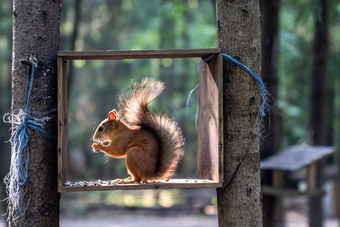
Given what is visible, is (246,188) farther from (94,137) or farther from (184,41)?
(184,41)

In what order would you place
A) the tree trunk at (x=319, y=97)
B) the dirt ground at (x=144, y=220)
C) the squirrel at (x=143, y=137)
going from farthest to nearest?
the dirt ground at (x=144, y=220), the tree trunk at (x=319, y=97), the squirrel at (x=143, y=137)

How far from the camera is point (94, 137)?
10.5 feet

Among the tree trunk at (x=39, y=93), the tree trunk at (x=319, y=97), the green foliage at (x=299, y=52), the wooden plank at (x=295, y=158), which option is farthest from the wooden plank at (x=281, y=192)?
the tree trunk at (x=39, y=93)

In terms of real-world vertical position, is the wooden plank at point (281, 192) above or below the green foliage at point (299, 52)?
below

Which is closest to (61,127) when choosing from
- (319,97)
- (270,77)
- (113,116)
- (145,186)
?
(113,116)

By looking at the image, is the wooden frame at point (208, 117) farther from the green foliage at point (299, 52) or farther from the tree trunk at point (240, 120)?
the green foliage at point (299, 52)

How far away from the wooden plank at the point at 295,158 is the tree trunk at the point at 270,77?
0.66 feet

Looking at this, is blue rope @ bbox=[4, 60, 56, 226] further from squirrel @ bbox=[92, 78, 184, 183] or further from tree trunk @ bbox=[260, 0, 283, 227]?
tree trunk @ bbox=[260, 0, 283, 227]

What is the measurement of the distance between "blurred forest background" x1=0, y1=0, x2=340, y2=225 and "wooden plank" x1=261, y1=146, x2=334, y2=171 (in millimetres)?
2406

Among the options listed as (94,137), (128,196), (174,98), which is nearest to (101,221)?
(128,196)

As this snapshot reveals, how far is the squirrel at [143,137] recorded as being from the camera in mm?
3111

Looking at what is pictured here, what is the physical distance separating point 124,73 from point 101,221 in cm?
516

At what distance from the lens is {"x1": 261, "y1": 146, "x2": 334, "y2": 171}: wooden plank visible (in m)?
6.48

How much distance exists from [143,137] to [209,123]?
1.48 feet
